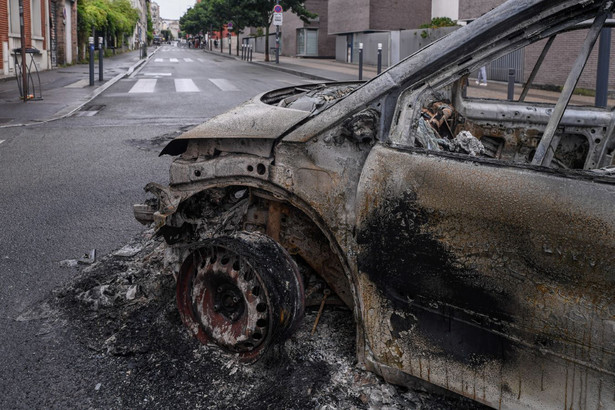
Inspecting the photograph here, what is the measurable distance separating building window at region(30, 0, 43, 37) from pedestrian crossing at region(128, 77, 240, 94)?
616 cm

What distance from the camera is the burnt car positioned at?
1.96 metres

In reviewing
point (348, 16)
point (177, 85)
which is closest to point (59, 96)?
point (177, 85)

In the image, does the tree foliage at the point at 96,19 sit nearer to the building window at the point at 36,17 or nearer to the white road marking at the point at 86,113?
the building window at the point at 36,17

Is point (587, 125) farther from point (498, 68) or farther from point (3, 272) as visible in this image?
point (498, 68)

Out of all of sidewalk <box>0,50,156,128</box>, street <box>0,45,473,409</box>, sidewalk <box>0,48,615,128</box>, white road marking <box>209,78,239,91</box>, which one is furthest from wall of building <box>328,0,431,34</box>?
street <box>0,45,473,409</box>

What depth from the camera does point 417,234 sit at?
2.26 m

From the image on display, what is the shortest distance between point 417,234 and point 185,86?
18824 mm

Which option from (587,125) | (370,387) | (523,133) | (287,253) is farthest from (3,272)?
(587,125)

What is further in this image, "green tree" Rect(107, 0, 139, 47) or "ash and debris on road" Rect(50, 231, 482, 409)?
"green tree" Rect(107, 0, 139, 47)

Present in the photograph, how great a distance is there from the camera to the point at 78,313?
3.47m

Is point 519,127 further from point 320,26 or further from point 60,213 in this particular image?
point 320,26

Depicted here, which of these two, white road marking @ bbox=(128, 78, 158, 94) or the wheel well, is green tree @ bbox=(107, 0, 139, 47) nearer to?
white road marking @ bbox=(128, 78, 158, 94)

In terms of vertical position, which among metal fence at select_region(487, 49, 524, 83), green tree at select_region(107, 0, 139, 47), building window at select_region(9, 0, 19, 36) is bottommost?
metal fence at select_region(487, 49, 524, 83)

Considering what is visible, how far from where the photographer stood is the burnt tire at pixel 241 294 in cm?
264
